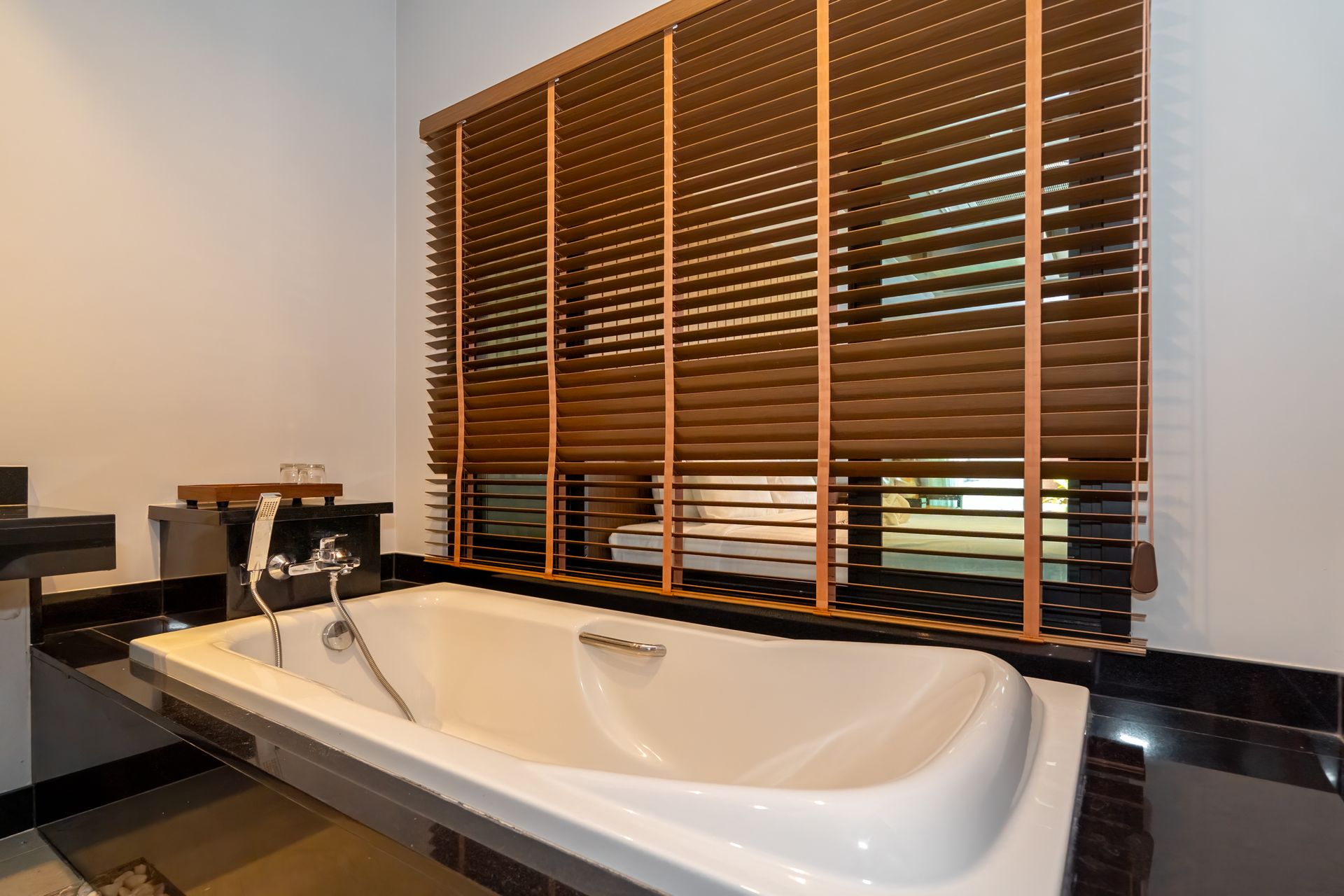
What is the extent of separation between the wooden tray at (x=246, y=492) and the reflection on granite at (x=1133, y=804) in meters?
0.66

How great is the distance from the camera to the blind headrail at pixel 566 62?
1.89m

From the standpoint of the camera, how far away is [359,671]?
198cm

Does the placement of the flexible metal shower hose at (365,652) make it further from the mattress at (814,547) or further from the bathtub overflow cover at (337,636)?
the mattress at (814,547)

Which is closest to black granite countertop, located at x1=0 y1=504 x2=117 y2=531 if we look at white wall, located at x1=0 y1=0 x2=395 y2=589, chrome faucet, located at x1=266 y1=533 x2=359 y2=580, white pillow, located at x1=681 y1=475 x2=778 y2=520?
white wall, located at x1=0 y1=0 x2=395 y2=589

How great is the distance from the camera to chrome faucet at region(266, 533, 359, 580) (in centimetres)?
196

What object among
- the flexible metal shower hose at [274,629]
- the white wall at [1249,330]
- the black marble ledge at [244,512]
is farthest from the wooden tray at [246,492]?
the white wall at [1249,330]

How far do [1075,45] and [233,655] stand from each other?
85.6 inches

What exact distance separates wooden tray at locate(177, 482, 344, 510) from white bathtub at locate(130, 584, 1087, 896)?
387 mm

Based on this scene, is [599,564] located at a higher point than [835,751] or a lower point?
higher

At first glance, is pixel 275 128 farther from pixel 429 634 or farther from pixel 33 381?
pixel 429 634

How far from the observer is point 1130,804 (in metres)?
0.94

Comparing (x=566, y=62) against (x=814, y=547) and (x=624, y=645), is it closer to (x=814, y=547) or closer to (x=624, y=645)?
(x=814, y=547)

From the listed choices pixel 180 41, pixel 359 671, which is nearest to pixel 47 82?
pixel 180 41

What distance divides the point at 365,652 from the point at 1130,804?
1850mm
